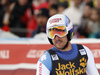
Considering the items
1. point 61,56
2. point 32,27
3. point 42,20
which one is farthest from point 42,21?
point 61,56

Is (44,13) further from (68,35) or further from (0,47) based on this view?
(68,35)

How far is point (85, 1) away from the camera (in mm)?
7227

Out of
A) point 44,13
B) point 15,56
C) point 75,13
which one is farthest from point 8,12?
point 15,56

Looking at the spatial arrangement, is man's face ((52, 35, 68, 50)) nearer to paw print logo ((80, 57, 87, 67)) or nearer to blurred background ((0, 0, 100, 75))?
paw print logo ((80, 57, 87, 67))

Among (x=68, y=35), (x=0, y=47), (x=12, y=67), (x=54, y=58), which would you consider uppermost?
(x=68, y=35)

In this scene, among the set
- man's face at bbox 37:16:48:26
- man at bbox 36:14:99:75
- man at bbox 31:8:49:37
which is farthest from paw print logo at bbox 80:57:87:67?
man's face at bbox 37:16:48:26

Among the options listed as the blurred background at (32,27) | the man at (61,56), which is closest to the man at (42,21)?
the blurred background at (32,27)

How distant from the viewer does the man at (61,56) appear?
3055mm

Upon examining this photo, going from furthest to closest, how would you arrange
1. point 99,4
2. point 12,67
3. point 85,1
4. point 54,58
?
point 85,1 → point 99,4 → point 12,67 → point 54,58

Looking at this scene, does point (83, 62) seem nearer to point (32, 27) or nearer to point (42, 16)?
point (42, 16)

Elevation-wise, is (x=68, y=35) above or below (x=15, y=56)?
above

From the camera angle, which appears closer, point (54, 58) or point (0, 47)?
point (54, 58)

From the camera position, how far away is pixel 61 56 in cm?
316

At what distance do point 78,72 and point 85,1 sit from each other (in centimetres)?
434
